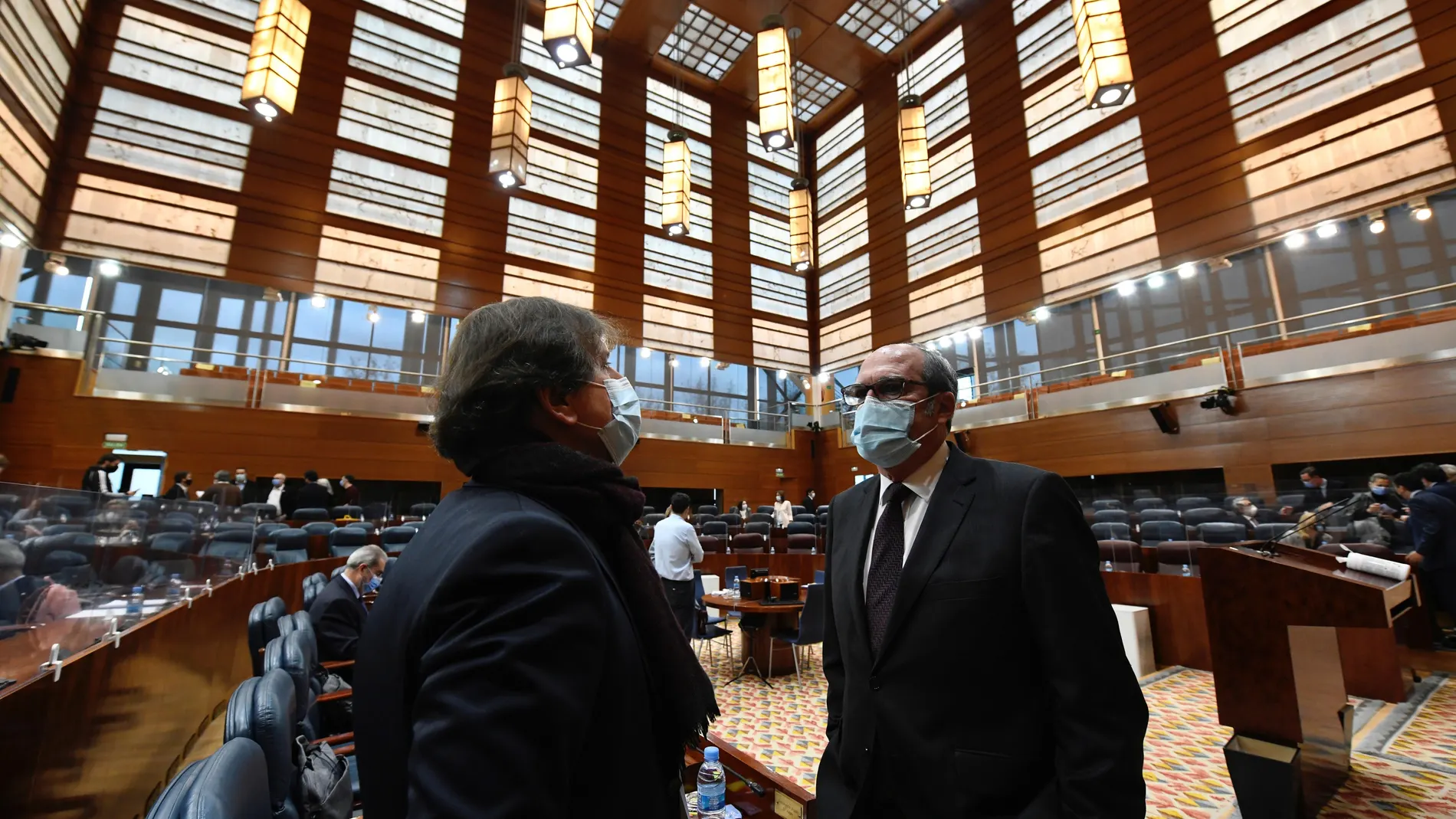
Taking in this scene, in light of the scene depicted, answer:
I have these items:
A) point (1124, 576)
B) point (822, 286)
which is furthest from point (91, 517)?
point (822, 286)

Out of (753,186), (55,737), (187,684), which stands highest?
(753,186)

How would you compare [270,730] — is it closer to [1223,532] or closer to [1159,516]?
[1223,532]

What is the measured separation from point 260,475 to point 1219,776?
39.0ft

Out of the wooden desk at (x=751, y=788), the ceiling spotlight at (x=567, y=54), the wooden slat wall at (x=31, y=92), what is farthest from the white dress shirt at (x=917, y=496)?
the wooden slat wall at (x=31, y=92)

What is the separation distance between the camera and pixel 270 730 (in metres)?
1.50

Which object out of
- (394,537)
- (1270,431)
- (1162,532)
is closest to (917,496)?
(1162,532)

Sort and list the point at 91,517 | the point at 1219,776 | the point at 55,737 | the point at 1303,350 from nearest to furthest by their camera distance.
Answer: the point at 55,737 < the point at 91,517 < the point at 1219,776 < the point at 1303,350

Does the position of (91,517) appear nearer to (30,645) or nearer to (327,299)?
(30,645)

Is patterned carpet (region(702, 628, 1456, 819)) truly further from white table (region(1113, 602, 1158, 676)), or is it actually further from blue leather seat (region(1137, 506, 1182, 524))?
blue leather seat (region(1137, 506, 1182, 524))

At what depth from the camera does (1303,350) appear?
824 cm

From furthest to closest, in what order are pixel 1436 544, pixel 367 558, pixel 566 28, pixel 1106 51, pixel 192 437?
1. pixel 192 437
2. pixel 1106 51
3. pixel 566 28
4. pixel 1436 544
5. pixel 367 558

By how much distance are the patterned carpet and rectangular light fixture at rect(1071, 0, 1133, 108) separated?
5878 millimetres

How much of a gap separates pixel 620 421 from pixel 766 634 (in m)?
5.08

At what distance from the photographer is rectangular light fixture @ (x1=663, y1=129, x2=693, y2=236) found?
976 cm
